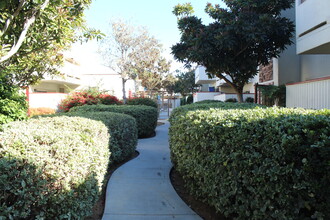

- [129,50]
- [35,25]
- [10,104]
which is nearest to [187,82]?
[129,50]

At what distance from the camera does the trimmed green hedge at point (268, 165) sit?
228 cm

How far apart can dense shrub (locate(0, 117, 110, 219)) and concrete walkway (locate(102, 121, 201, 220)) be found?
75cm

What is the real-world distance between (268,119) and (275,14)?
10.6 m

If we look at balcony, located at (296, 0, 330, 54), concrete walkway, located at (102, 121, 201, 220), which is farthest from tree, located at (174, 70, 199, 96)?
concrete walkway, located at (102, 121, 201, 220)

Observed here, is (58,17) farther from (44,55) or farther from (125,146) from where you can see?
(125,146)

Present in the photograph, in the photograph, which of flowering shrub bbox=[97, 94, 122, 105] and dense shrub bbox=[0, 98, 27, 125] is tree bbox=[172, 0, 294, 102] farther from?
dense shrub bbox=[0, 98, 27, 125]

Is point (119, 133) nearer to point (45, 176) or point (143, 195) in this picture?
point (143, 195)

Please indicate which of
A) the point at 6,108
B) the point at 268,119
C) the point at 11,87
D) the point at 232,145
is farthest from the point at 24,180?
the point at 11,87

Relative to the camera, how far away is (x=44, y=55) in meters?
6.71

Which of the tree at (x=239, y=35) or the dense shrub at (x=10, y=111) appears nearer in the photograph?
the dense shrub at (x=10, y=111)

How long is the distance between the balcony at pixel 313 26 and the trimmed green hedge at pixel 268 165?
23.3 ft

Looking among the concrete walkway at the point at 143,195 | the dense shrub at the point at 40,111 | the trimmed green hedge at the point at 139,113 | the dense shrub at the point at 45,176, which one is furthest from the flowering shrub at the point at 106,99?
the dense shrub at the point at 45,176

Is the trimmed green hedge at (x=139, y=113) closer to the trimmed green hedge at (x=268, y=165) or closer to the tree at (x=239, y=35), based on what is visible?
the tree at (x=239, y=35)

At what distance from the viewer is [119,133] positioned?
6.39 meters
